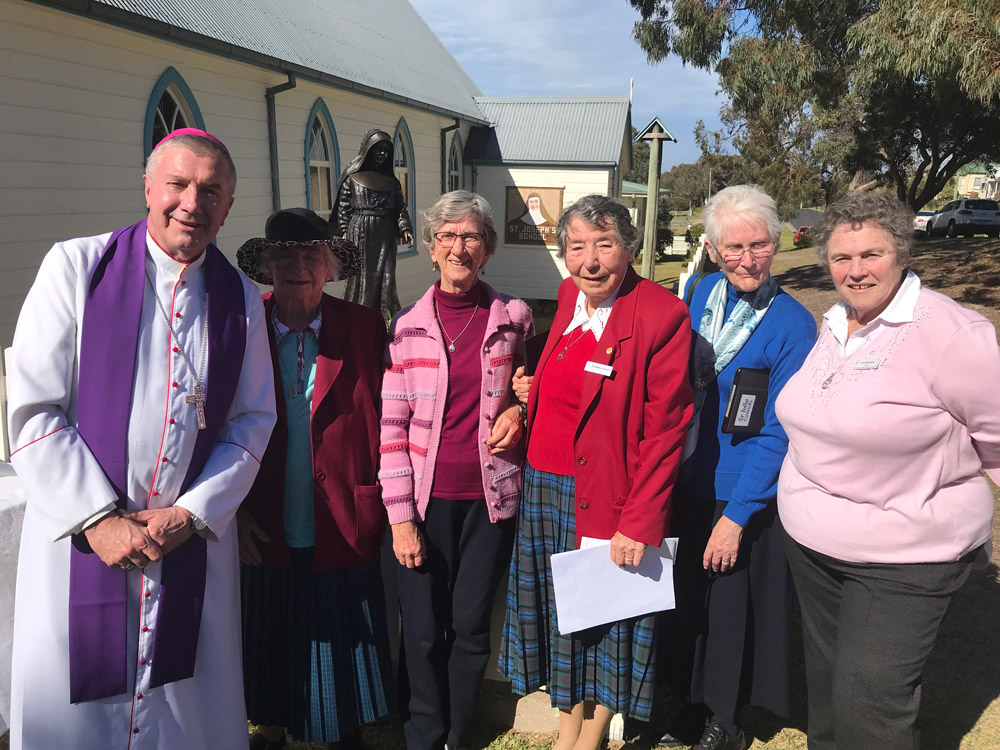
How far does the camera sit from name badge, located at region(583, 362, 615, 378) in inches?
88.4

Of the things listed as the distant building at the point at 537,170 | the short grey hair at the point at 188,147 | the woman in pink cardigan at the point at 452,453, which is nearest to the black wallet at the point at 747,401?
the woman in pink cardigan at the point at 452,453

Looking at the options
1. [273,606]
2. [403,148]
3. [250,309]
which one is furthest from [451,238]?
[403,148]

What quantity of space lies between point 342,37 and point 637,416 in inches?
414

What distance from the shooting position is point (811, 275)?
19031mm

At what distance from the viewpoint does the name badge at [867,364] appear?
1.98m

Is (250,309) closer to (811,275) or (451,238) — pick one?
(451,238)

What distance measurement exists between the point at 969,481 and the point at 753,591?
0.89m

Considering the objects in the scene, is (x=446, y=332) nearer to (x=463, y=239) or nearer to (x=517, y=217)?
(x=463, y=239)

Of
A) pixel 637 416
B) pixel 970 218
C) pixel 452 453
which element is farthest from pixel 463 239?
pixel 970 218

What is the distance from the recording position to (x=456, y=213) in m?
2.43

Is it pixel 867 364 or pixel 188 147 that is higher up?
pixel 188 147

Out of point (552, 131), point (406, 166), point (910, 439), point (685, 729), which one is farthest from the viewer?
point (552, 131)

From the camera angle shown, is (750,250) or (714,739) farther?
(714,739)

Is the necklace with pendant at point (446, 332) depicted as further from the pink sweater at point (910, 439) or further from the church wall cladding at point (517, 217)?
the church wall cladding at point (517, 217)
